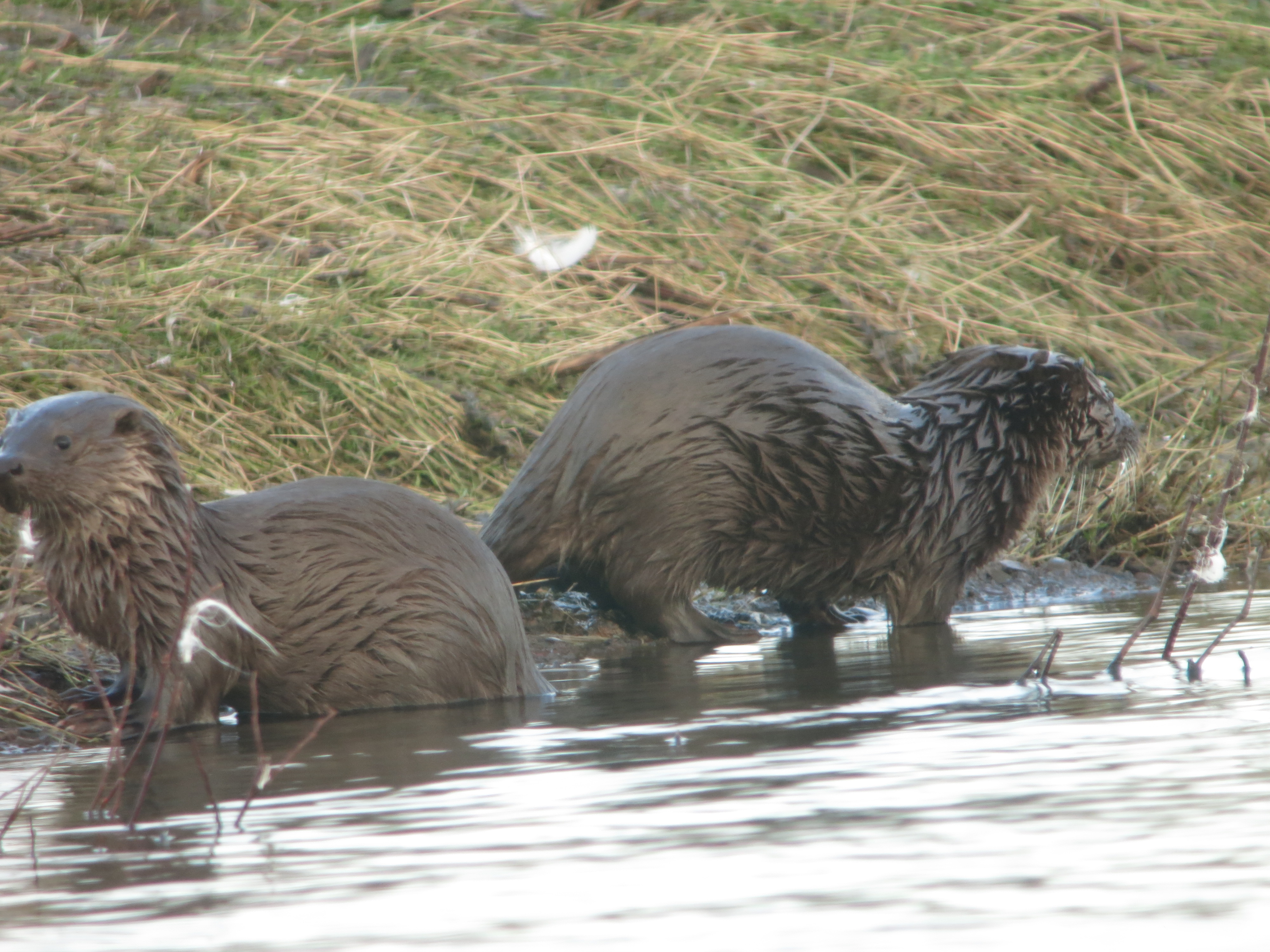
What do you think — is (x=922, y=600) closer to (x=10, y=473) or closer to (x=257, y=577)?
(x=257, y=577)

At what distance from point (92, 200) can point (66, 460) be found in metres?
3.38

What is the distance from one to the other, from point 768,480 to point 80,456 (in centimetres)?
190

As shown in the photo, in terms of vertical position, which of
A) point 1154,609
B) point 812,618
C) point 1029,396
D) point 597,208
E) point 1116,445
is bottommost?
point 812,618

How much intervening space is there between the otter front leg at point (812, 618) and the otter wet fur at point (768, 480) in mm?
31

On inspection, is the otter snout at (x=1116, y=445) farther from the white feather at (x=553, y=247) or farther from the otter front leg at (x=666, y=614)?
the white feather at (x=553, y=247)

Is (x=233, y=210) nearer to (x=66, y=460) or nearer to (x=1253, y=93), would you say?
(x=66, y=460)

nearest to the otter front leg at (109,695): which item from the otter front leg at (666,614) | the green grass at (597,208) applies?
the otter front leg at (666,614)

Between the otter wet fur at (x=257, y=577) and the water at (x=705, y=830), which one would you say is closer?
the water at (x=705, y=830)

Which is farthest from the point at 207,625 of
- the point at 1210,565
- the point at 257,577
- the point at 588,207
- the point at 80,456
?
the point at 588,207

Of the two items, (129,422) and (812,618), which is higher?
(129,422)

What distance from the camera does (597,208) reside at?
23.9ft

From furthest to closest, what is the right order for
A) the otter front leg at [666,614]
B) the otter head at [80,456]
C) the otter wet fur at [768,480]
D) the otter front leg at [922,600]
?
the otter front leg at [922,600], the otter front leg at [666,614], the otter wet fur at [768,480], the otter head at [80,456]

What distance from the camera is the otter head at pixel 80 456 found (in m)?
3.33

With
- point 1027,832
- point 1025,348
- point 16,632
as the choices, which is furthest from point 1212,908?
point 1025,348
